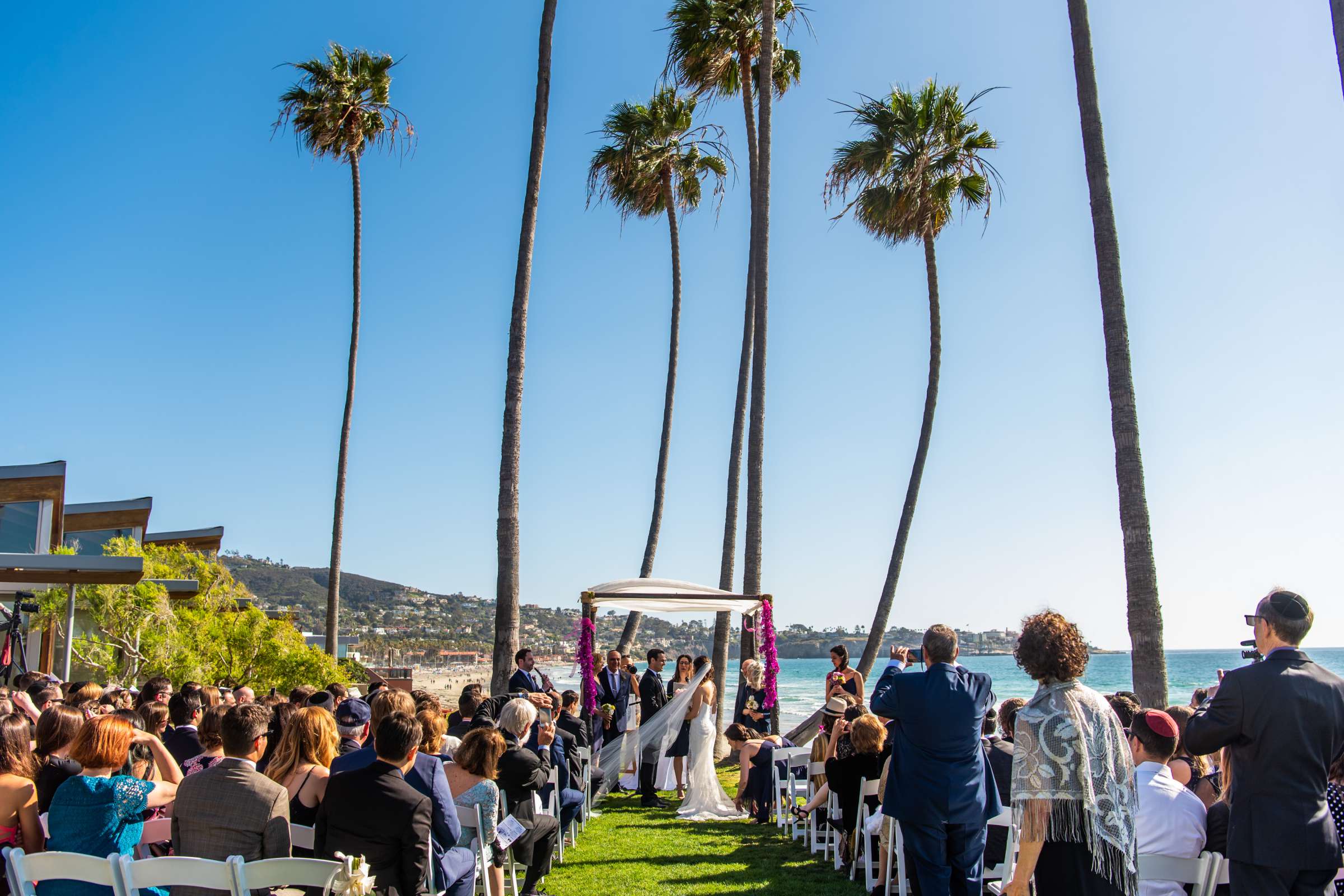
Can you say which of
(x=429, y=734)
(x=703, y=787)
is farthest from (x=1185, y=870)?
(x=703, y=787)

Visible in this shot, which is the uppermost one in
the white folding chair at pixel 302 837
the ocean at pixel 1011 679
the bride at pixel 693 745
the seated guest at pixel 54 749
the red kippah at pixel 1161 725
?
the red kippah at pixel 1161 725

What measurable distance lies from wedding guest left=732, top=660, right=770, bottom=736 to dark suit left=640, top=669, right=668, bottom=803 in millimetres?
1034

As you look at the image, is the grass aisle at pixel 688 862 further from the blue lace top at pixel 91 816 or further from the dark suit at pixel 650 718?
the blue lace top at pixel 91 816

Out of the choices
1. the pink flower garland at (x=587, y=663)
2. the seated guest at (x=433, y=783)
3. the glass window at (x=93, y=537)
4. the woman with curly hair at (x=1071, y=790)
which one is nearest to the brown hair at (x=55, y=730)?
the seated guest at (x=433, y=783)

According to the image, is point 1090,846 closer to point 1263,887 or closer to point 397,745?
point 1263,887

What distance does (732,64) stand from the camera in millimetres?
19969

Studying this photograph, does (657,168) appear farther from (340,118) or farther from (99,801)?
(99,801)

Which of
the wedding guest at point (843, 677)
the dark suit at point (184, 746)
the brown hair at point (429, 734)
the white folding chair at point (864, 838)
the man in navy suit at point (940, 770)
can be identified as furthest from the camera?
the wedding guest at point (843, 677)

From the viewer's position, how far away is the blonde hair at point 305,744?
18.0 ft

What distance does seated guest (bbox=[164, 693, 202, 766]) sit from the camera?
699cm

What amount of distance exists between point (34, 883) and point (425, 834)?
173 centimetres

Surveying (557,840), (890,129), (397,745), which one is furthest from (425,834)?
(890,129)

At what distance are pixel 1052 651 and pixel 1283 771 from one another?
41.7 inches

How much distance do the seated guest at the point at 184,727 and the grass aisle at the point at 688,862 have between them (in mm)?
2919
